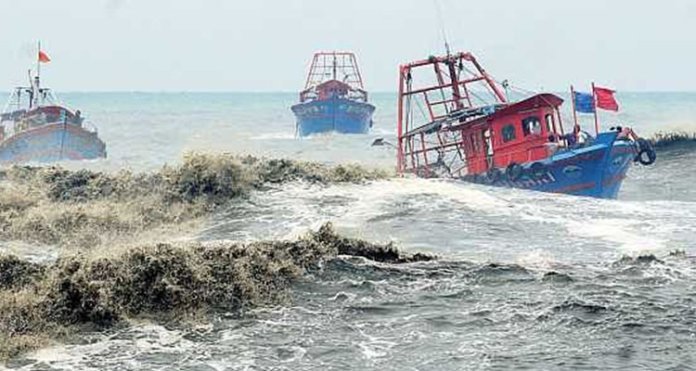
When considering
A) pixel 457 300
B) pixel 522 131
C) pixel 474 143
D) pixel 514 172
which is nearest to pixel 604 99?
pixel 522 131

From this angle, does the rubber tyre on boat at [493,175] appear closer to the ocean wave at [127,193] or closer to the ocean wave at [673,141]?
the ocean wave at [127,193]

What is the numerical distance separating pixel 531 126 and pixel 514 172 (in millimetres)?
1885

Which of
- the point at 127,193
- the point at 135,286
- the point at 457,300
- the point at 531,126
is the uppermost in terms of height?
the point at 531,126

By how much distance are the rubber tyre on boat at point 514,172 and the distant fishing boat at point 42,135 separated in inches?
979

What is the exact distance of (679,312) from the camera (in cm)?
1041

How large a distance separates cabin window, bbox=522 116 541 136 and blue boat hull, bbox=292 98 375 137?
107ft

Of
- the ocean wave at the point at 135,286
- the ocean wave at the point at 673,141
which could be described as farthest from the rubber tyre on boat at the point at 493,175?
the ocean wave at the point at 673,141

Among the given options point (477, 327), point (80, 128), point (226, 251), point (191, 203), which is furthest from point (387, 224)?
point (80, 128)

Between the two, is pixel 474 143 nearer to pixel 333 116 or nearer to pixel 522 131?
pixel 522 131

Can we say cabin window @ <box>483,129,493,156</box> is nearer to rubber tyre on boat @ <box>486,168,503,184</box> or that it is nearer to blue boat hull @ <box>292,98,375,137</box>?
rubber tyre on boat @ <box>486,168,503,184</box>

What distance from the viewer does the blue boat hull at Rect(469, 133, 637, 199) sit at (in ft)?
80.6

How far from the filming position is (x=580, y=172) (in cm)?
2459

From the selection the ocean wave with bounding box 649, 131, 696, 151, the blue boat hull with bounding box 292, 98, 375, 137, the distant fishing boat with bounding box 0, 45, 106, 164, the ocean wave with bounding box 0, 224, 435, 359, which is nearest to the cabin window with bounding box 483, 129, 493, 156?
the ocean wave with bounding box 649, 131, 696, 151

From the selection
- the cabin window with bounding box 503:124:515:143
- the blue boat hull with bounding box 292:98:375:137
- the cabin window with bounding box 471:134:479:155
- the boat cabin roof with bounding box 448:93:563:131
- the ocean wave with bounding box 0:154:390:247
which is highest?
the blue boat hull with bounding box 292:98:375:137
